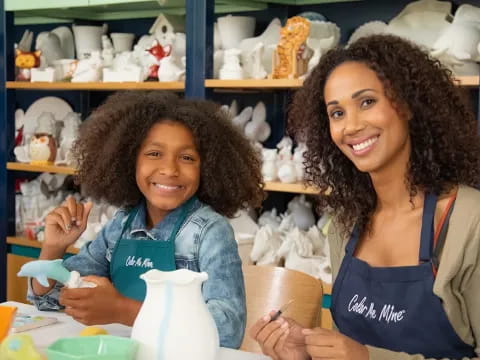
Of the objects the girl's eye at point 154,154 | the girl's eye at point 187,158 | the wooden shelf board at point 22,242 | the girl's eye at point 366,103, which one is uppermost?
the girl's eye at point 366,103

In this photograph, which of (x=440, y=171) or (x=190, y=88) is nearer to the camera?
(x=440, y=171)

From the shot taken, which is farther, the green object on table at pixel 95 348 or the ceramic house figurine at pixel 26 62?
the ceramic house figurine at pixel 26 62

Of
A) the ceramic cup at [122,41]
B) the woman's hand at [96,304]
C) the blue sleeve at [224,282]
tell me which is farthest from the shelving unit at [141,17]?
the woman's hand at [96,304]

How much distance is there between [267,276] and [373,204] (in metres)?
0.31

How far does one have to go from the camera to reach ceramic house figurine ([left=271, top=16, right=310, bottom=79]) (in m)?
2.68

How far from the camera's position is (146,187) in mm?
1703

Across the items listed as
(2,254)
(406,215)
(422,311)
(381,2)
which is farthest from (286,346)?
(2,254)

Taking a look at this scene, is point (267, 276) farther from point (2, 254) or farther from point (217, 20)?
point (2, 254)

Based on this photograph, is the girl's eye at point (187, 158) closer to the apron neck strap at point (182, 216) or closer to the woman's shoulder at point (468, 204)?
the apron neck strap at point (182, 216)

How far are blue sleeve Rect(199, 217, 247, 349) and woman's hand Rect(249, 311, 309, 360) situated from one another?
89 mm

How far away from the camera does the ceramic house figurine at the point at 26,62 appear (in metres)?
3.51

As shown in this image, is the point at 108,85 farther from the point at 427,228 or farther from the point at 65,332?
the point at 427,228

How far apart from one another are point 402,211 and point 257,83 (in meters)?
1.30

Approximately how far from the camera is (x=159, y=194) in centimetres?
167
